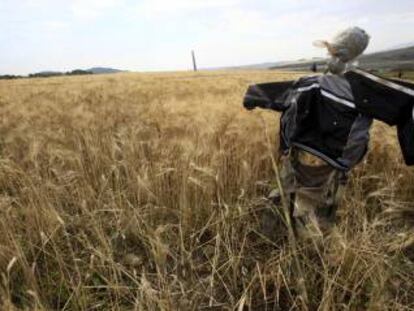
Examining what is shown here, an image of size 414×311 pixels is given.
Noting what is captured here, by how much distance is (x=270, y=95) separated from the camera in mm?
1885

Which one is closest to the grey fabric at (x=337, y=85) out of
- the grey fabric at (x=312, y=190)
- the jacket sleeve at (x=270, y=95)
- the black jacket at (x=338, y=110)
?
the black jacket at (x=338, y=110)

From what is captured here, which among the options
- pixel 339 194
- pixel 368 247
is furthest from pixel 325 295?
pixel 339 194

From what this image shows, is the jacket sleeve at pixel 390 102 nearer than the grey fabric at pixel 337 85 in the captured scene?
Yes

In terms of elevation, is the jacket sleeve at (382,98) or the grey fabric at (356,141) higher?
the jacket sleeve at (382,98)

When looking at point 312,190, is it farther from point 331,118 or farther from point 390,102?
point 390,102

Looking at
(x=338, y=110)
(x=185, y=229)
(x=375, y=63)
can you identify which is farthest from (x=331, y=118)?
(x=375, y=63)

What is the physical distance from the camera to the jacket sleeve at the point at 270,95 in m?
1.87

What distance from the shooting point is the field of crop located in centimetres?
152

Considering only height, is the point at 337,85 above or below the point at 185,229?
above

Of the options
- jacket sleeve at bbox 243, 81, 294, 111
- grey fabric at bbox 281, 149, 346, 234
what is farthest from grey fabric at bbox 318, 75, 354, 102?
grey fabric at bbox 281, 149, 346, 234

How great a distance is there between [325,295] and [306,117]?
2.45ft

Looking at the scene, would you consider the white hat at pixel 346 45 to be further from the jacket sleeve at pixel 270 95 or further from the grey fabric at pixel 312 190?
the grey fabric at pixel 312 190

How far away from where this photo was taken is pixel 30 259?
1854 millimetres

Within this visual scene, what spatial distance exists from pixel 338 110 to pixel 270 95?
1.07 ft
